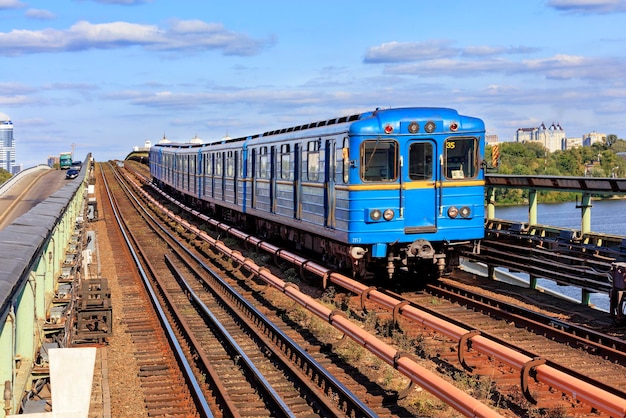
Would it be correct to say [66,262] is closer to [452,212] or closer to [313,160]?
[313,160]

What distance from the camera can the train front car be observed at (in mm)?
14562

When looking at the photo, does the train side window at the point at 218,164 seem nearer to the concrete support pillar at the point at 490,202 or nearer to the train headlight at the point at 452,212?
the concrete support pillar at the point at 490,202

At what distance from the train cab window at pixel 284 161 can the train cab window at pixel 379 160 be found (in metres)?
4.79

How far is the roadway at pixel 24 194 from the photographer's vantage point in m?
42.6

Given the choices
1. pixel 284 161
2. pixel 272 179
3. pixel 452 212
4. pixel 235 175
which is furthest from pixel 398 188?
pixel 235 175

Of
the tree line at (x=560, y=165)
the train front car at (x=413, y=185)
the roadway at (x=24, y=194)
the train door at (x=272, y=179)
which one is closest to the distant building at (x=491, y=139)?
the train front car at (x=413, y=185)

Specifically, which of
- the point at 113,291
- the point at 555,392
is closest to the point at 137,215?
the point at 113,291

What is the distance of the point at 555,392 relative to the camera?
9148mm

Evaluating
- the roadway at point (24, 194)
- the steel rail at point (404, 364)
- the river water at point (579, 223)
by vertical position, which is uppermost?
the steel rail at point (404, 364)

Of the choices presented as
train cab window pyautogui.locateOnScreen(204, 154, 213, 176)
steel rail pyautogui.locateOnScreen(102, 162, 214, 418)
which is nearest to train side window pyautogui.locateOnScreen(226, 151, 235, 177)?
train cab window pyautogui.locateOnScreen(204, 154, 213, 176)

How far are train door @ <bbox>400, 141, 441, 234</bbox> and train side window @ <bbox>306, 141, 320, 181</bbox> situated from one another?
2.44 meters

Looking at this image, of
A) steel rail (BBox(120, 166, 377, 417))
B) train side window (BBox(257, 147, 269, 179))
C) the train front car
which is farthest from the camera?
train side window (BBox(257, 147, 269, 179))

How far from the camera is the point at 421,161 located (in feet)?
49.1

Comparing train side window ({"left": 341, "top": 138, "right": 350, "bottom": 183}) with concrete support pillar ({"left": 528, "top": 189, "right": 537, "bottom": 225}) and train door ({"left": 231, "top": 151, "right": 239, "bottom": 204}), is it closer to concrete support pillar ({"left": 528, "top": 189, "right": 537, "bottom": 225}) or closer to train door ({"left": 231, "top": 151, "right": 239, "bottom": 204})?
concrete support pillar ({"left": 528, "top": 189, "right": 537, "bottom": 225})
